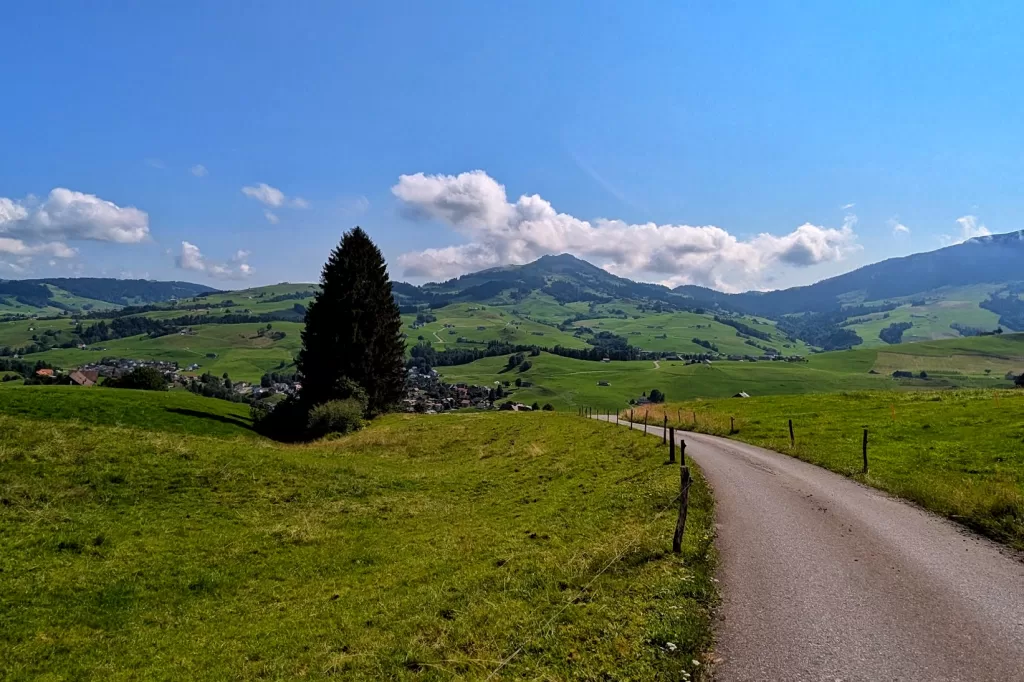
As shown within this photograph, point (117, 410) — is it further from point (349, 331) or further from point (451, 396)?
point (451, 396)

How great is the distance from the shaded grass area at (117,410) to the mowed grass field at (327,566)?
13.4 meters

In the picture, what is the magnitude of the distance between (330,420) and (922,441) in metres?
45.7

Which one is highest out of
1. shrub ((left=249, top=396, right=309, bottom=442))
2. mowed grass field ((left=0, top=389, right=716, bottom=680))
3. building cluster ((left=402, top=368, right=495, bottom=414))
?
mowed grass field ((left=0, top=389, right=716, bottom=680))

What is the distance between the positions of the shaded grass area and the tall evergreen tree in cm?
965

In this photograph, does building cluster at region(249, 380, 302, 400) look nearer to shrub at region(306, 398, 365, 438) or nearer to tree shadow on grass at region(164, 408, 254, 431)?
tree shadow on grass at region(164, 408, 254, 431)

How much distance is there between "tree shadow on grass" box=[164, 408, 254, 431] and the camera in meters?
44.1

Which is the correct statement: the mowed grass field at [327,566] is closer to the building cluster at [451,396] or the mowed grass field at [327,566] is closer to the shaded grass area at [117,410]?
the shaded grass area at [117,410]

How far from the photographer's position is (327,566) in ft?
52.1

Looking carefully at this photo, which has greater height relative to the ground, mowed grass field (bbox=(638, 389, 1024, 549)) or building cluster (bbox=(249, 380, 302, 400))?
mowed grass field (bbox=(638, 389, 1024, 549))

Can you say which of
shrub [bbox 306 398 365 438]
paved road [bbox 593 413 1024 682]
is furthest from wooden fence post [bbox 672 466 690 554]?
shrub [bbox 306 398 365 438]

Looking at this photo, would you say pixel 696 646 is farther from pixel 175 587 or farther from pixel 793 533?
pixel 175 587

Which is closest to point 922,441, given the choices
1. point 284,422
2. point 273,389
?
point 284,422

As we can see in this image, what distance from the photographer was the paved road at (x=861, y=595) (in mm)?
7934

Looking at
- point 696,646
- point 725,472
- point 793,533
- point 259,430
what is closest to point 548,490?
point 725,472
